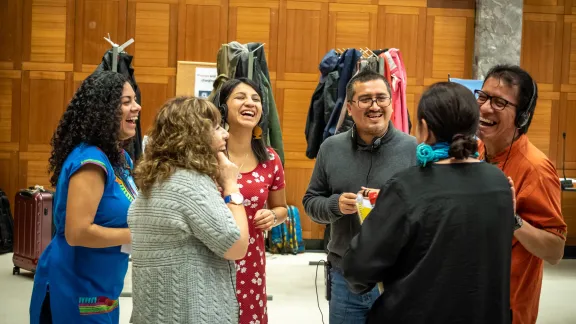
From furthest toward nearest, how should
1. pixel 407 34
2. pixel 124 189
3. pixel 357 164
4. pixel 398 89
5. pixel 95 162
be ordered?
pixel 407 34 < pixel 398 89 < pixel 357 164 < pixel 124 189 < pixel 95 162

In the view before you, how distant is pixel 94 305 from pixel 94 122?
0.68m

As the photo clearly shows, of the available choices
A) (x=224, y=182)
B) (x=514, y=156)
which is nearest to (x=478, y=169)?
(x=514, y=156)

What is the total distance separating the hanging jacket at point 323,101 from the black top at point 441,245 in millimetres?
4292

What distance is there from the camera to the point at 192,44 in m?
7.88

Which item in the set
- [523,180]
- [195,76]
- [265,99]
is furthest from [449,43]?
[523,180]

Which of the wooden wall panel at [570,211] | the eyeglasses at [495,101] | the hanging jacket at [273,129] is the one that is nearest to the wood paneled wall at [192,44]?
the wooden wall panel at [570,211]

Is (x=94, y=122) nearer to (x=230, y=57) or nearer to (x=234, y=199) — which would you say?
(x=234, y=199)

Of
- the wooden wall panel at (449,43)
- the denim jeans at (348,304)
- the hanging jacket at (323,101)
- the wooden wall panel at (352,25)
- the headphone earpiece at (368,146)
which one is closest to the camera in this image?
the denim jeans at (348,304)

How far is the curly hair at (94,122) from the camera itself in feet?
8.40

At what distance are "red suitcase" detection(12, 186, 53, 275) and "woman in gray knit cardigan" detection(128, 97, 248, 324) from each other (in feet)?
14.8

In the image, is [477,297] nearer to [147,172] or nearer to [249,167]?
[147,172]

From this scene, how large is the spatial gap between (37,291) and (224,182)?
35.2 inches

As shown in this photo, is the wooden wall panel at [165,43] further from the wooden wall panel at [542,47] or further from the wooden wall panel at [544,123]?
the wooden wall panel at [544,123]

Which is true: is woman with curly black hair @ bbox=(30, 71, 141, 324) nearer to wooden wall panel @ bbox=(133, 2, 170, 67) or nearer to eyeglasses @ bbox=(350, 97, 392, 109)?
eyeglasses @ bbox=(350, 97, 392, 109)
